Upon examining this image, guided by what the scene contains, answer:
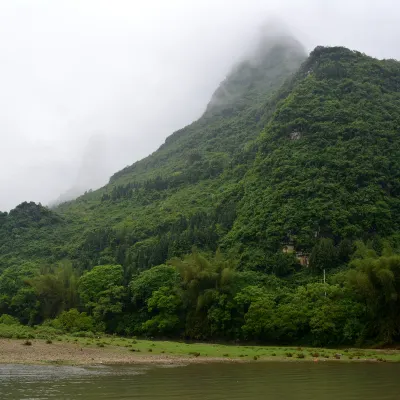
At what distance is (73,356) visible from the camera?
33.7m

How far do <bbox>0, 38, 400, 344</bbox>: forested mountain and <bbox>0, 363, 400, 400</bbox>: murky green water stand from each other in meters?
23.0

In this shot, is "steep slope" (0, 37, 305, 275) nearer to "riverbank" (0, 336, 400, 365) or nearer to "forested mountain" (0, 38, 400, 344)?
"forested mountain" (0, 38, 400, 344)

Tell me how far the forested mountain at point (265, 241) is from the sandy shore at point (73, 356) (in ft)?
65.0

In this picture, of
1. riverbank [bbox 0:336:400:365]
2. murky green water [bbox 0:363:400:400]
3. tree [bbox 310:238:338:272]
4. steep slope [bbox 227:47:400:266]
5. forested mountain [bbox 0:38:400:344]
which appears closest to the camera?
murky green water [bbox 0:363:400:400]

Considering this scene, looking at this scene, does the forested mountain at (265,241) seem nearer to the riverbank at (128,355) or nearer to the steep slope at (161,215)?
the steep slope at (161,215)

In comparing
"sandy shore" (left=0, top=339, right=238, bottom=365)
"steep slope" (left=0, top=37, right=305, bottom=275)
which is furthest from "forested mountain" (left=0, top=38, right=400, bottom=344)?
"sandy shore" (left=0, top=339, right=238, bottom=365)

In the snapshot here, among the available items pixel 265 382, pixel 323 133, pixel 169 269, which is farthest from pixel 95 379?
pixel 323 133

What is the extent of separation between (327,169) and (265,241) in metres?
19.3

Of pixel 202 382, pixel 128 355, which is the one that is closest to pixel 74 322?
pixel 128 355

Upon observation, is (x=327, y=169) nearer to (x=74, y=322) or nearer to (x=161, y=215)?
(x=161, y=215)

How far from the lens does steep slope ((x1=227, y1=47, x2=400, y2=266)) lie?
74688 mm

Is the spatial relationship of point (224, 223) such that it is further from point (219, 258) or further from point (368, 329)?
point (368, 329)

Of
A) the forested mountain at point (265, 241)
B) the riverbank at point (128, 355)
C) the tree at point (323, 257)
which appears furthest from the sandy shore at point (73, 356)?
the tree at point (323, 257)

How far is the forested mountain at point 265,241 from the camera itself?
53844 mm
